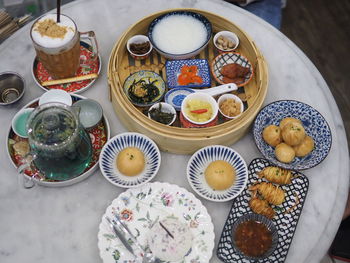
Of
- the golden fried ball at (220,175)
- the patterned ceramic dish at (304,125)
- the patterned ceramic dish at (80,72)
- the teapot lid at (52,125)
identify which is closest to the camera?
the teapot lid at (52,125)

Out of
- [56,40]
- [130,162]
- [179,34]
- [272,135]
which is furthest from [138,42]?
[272,135]

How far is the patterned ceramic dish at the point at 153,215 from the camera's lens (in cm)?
162

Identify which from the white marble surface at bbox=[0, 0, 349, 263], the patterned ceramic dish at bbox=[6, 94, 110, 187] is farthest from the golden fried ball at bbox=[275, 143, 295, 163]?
the patterned ceramic dish at bbox=[6, 94, 110, 187]

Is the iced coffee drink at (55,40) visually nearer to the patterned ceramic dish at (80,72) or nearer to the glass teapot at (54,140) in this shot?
the patterned ceramic dish at (80,72)

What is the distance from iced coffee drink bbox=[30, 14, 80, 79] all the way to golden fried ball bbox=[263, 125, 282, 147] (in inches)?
39.5

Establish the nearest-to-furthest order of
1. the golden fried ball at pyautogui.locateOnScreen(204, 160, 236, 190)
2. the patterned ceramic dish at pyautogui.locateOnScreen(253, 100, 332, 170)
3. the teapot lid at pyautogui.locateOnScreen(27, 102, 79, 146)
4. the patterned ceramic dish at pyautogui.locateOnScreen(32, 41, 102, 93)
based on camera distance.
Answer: the teapot lid at pyautogui.locateOnScreen(27, 102, 79, 146) < the golden fried ball at pyautogui.locateOnScreen(204, 160, 236, 190) < the patterned ceramic dish at pyautogui.locateOnScreen(253, 100, 332, 170) < the patterned ceramic dish at pyautogui.locateOnScreen(32, 41, 102, 93)

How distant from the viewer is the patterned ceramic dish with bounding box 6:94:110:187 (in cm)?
176

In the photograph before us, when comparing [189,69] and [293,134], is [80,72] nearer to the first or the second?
[189,69]

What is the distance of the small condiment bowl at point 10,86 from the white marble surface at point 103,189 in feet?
0.15

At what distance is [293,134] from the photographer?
1.79 metres

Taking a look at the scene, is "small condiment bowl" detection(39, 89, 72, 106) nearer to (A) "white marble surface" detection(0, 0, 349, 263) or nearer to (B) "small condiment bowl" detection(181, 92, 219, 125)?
(A) "white marble surface" detection(0, 0, 349, 263)

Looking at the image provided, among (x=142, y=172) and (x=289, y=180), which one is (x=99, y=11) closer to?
(x=142, y=172)

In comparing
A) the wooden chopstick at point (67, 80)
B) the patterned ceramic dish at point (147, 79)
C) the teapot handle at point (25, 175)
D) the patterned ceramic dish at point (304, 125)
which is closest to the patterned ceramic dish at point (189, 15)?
the patterned ceramic dish at point (147, 79)

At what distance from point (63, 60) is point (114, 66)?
0.25 m
